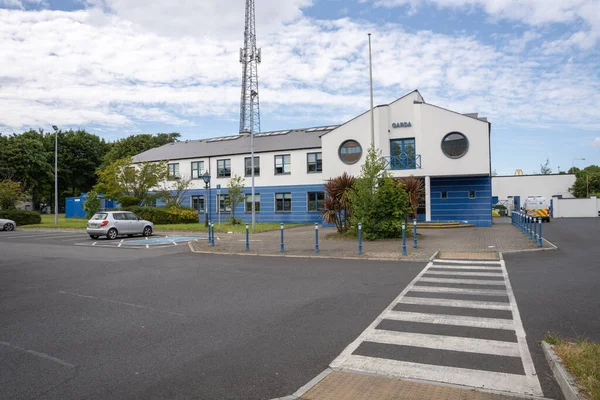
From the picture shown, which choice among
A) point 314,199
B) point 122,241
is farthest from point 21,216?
point 314,199

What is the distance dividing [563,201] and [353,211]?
128 ft

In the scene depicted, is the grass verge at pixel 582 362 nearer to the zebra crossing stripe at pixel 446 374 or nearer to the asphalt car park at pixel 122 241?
the zebra crossing stripe at pixel 446 374

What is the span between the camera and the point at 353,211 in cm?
2053

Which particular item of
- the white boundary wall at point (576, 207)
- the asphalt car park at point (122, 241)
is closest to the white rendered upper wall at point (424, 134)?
the asphalt car park at point (122, 241)

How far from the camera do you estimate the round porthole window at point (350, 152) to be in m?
31.9

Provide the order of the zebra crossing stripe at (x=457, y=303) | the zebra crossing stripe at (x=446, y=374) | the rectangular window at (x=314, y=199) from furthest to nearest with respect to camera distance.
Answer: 1. the rectangular window at (x=314, y=199)
2. the zebra crossing stripe at (x=457, y=303)
3. the zebra crossing stripe at (x=446, y=374)

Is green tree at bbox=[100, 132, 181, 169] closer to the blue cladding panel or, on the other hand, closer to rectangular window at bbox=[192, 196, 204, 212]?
rectangular window at bbox=[192, 196, 204, 212]

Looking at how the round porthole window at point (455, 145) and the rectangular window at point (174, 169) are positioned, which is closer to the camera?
the round porthole window at point (455, 145)

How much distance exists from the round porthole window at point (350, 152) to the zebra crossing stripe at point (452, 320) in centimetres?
2536

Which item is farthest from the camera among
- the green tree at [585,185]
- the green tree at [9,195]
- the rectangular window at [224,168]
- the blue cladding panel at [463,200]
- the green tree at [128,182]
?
the green tree at [585,185]

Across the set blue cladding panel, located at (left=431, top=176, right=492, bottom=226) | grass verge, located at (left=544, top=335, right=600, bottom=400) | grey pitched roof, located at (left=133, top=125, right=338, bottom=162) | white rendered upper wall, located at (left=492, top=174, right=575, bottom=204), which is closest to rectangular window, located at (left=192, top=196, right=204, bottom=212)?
grey pitched roof, located at (left=133, top=125, right=338, bottom=162)

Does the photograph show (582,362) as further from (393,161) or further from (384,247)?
(393,161)

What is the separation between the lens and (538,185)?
58281mm

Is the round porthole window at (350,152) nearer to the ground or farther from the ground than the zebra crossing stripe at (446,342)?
farther from the ground
